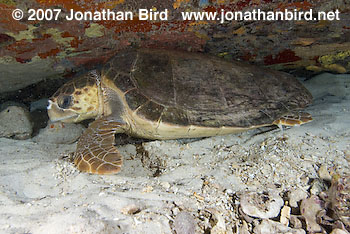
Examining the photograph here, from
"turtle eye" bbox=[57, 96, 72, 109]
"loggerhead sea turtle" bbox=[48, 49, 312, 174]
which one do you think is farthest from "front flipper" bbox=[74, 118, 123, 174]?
"turtle eye" bbox=[57, 96, 72, 109]

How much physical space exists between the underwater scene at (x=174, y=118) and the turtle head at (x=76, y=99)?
0.01 meters

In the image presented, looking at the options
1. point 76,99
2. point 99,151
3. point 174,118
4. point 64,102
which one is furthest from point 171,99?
point 64,102

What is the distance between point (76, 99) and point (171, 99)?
1111 mm

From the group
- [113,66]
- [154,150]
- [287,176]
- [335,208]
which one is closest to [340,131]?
[287,176]

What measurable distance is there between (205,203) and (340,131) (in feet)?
5.04

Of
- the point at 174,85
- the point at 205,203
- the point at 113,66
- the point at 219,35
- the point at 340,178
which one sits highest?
the point at 219,35

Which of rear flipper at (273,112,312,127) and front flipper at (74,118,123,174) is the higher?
rear flipper at (273,112,312,127)

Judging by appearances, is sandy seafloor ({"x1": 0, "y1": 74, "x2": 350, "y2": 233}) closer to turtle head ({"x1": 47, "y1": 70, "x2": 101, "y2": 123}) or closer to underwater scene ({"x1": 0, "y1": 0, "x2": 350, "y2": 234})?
underwater scene ({"x1": 0, "y1": 0, "x2": 350, "y2": 234})

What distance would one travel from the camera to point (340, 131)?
81.4 inches

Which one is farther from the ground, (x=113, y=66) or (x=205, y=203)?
(x=113, y=66)

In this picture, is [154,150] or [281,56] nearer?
[154,150]

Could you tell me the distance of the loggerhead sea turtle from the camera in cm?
220

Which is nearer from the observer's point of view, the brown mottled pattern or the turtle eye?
the brown mottled pattern

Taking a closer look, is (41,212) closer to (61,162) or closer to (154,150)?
(61,162)
